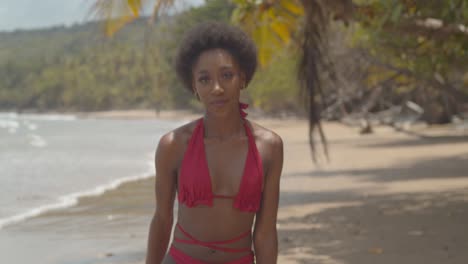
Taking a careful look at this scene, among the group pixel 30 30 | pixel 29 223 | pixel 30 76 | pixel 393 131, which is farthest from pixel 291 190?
pixel 30 30

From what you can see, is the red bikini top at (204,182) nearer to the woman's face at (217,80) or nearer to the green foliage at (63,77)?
the woman's face at (217,80)

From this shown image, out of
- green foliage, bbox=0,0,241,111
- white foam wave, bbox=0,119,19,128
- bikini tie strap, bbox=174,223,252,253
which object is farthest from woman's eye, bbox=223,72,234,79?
white foam wave, bbox=0,119,19,128

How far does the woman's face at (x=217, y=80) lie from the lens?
93.0 inches

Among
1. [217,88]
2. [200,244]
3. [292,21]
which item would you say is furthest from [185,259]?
[292,21]

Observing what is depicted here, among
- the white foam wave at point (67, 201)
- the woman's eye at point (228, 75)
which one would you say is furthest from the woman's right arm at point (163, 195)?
the white foam wave at point (67, 201)

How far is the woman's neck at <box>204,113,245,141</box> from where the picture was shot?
2.44 metres

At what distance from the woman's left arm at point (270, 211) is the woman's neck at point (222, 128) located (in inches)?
5.1

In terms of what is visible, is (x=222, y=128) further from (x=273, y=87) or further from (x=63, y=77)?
(x=63, y=77)

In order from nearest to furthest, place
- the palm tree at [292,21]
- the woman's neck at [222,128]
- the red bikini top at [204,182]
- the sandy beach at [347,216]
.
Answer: the red bikini top at [204,182] < the woman's neck at [222,128] < the palm tree at [292,21] < the sandy beach at [347,216]

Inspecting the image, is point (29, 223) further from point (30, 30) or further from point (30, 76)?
point (30, 30)

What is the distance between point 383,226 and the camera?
25.1 ft

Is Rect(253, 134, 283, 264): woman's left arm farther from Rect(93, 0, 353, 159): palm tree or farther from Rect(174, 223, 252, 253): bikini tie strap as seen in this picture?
Rect(93, 0, 353, 159): palm tree

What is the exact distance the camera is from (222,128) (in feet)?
8.02

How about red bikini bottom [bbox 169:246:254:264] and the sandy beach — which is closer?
red bikini bottom [bbox 169:246:254:264]
